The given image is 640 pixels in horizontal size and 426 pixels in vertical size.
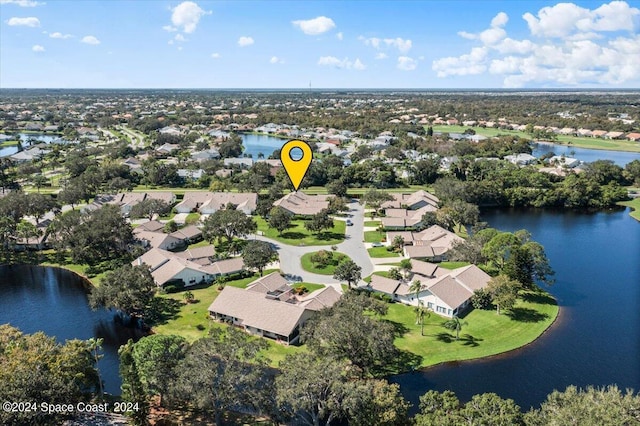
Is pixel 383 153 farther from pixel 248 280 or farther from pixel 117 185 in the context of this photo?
pixel 248 280

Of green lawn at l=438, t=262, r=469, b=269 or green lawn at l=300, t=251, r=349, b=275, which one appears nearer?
green lawn at l=438, t=262, r=469, b=269

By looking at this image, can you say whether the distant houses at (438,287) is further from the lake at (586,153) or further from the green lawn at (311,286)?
the lake at (586,153)

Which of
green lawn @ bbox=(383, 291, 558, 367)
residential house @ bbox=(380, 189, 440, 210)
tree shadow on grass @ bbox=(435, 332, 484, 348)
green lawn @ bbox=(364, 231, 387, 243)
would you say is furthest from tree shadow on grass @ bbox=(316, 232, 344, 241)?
tree shadow on grass @ bbox=(435, 332, 484, 348)

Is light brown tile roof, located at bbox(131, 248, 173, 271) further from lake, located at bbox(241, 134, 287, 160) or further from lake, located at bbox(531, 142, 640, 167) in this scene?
lake, located at bbox(531, 142, 640, 167)

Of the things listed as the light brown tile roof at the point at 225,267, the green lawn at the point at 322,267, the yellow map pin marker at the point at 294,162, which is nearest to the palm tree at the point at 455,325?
the green lawn at the point at 322,267

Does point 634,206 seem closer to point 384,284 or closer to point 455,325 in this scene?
point 384,284

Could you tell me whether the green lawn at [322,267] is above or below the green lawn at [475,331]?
above
